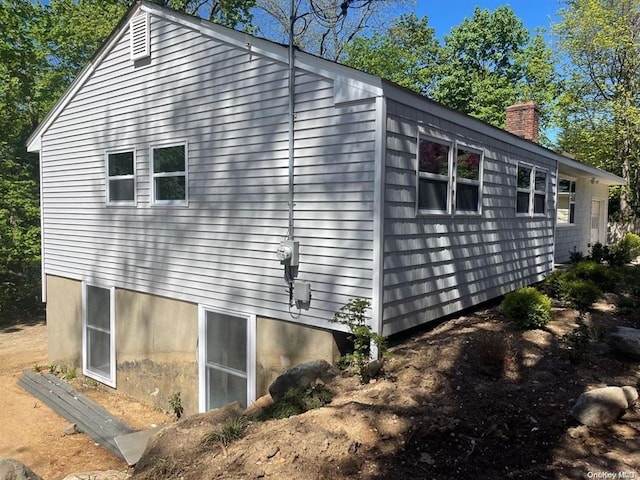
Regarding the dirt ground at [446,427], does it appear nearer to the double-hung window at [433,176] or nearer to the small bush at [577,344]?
the small bush at [577,344]

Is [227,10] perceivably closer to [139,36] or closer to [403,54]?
[403,54]

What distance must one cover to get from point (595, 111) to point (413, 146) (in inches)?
959

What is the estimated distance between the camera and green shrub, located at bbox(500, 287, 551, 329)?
683 cm

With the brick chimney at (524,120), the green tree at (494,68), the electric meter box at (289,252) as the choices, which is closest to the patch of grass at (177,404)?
the electric meter box at (289,252)

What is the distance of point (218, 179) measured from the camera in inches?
285

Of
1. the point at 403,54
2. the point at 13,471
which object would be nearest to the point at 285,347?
the point at 13,471

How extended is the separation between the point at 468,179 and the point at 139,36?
644 centimetres

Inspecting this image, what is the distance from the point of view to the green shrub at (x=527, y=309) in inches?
269

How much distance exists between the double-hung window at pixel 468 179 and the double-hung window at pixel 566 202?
8246mm

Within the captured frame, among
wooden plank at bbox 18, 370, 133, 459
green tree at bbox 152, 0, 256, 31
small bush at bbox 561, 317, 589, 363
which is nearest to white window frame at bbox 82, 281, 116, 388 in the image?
wooden plank at bbox 18, 370, 133, 459

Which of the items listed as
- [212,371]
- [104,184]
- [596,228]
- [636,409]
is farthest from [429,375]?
[596,228]

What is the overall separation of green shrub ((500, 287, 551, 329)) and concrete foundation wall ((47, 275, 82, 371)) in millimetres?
8880

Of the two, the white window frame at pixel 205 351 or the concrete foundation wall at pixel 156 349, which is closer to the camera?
the white window frame at pixel 205 351

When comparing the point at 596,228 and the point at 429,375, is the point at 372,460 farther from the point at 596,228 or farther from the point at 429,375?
the point at 596,228
